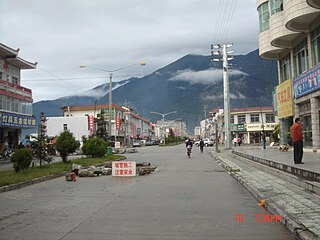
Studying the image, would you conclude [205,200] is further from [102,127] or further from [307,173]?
[102,127]

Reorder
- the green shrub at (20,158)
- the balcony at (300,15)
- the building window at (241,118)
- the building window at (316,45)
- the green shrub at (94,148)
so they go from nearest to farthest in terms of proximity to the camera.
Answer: the green shrub at (20,158)
the balcony at (300,15)
the building window at (316,45)
the green shrub at (94,148)
the building window at (241,118)

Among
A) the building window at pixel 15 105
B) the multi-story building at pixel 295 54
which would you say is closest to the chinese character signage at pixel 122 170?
the multi-story building at pixel 295 54

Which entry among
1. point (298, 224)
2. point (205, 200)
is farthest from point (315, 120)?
point (298, 224)

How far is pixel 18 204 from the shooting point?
31.2ft

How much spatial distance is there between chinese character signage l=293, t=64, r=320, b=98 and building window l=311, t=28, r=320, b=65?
975mm

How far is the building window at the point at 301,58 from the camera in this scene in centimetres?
2545

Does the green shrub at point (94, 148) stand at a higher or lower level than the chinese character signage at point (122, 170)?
higher

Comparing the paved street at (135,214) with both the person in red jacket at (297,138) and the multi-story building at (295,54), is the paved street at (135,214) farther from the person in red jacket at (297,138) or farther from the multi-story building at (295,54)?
the multi-story building at (295,54)

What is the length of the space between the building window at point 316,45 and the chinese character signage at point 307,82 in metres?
0.97

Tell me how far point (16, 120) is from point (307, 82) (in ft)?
94.3

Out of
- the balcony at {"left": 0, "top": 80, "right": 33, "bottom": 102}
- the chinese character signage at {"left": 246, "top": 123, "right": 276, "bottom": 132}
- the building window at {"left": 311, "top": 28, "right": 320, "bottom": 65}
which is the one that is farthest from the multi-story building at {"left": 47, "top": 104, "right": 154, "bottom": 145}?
the chinese character signage at {"left": 246, "top": 123, "right": 276, "bottom": 132}

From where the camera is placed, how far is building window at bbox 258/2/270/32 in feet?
97.0

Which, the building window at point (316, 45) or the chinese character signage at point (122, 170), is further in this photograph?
the building window at point (316, 45)

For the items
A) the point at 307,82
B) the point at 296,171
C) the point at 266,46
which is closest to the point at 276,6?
the point at 266,46
